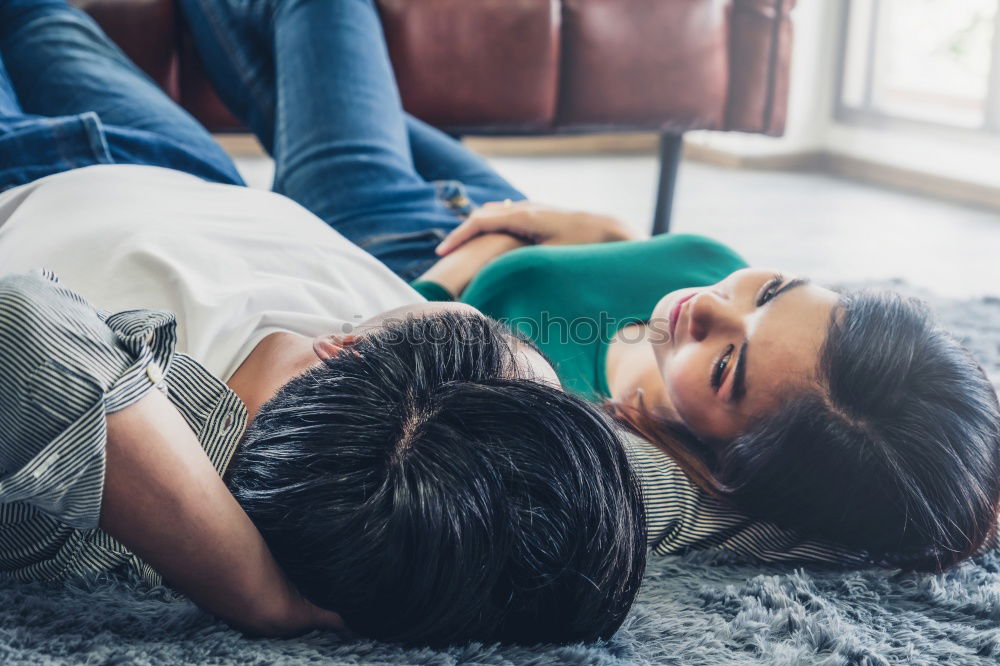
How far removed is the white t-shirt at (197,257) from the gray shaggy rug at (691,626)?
208 mm

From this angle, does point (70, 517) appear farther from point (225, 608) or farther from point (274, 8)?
point (274, 8)

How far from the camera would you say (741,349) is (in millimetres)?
857

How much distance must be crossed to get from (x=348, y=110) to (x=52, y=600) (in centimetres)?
83

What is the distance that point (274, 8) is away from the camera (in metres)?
1.40

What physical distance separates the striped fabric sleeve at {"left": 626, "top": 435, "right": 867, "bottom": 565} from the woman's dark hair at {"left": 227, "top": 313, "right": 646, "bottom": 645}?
217mm

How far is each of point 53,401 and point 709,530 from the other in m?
0.54

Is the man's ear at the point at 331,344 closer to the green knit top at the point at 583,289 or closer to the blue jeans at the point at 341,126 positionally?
the green knit top at the point at 583,289

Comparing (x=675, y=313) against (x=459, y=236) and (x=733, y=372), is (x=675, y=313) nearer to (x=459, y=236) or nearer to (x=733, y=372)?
(x=733, y=372)

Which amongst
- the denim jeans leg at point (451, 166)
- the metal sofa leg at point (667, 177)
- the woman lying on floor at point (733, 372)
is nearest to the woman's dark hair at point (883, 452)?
the woman lying on floor at point (733, 372)

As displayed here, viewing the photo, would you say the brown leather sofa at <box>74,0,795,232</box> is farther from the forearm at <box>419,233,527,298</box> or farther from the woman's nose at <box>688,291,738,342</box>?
the woman's nose at <box>688,291,738,342</box>

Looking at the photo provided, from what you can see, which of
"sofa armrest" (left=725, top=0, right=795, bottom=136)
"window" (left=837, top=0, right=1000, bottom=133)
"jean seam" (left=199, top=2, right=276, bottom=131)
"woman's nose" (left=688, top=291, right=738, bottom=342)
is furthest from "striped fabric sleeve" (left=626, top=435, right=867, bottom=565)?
"window" (left=837, top=0, right=1000, bottom=133)

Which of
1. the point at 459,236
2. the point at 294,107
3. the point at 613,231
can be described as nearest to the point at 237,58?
the point at 294,107

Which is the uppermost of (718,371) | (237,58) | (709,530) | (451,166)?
(237,58)

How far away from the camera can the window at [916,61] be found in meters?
3.16
